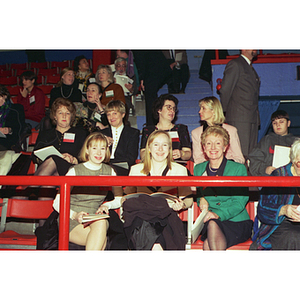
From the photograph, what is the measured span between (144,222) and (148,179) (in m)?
0.51

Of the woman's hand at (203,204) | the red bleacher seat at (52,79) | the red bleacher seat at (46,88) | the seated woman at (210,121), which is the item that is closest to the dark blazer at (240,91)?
the seated woman at (210,121)

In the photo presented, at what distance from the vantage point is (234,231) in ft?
8.55

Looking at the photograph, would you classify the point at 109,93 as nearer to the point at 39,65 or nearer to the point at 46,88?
the point at 46,88

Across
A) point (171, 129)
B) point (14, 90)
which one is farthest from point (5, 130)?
point (14, 90)

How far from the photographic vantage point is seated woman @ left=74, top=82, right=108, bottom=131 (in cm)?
436

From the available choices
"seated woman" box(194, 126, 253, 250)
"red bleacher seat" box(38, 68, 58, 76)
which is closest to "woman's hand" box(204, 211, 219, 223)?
"seated woman" box(194, 126, 253, 250)

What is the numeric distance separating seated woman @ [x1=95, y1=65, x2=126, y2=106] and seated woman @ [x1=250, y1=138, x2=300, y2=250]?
8.15 feet

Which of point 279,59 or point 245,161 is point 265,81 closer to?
point 279,59

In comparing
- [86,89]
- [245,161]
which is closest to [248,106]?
[245,161]

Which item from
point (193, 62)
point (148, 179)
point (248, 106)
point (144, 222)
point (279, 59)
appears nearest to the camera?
point (148, 179)

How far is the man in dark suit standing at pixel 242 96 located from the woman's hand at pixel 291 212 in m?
1.64

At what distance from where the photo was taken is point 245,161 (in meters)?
3.71

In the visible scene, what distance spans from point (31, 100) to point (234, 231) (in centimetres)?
327

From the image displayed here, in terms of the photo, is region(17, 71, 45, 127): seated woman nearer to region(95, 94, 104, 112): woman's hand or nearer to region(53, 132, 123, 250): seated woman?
region(95, 94, 104, 112): woman's hand
